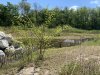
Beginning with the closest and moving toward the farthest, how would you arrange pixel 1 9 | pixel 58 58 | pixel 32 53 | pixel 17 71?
1. pixel 17 71
2. pixel 58 58
3. pixel 32 53
4. pixel 1 9

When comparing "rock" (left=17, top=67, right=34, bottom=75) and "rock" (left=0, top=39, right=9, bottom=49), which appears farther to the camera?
"rock" (left=0, top=39, right=9, bottom=49)

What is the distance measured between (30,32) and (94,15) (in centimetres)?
5131

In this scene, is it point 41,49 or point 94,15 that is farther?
point 94,15

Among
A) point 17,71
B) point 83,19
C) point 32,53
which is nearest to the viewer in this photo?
point 17,71

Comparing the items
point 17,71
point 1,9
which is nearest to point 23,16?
point 17,71

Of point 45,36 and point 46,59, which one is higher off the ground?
point 45,36

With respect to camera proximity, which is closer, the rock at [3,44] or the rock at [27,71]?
the rock at [27,71]

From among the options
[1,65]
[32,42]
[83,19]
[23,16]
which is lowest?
[83,19]

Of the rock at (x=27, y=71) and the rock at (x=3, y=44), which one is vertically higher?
the rock at (x=27, y=71)

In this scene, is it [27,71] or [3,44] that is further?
[3,44]

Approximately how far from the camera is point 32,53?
450 inches

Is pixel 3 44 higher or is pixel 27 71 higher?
pixel 27 71

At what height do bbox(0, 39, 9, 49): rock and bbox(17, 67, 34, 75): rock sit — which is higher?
bbox(17, 67, 34, 75): rock

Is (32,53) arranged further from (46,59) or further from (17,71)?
(17,71)
